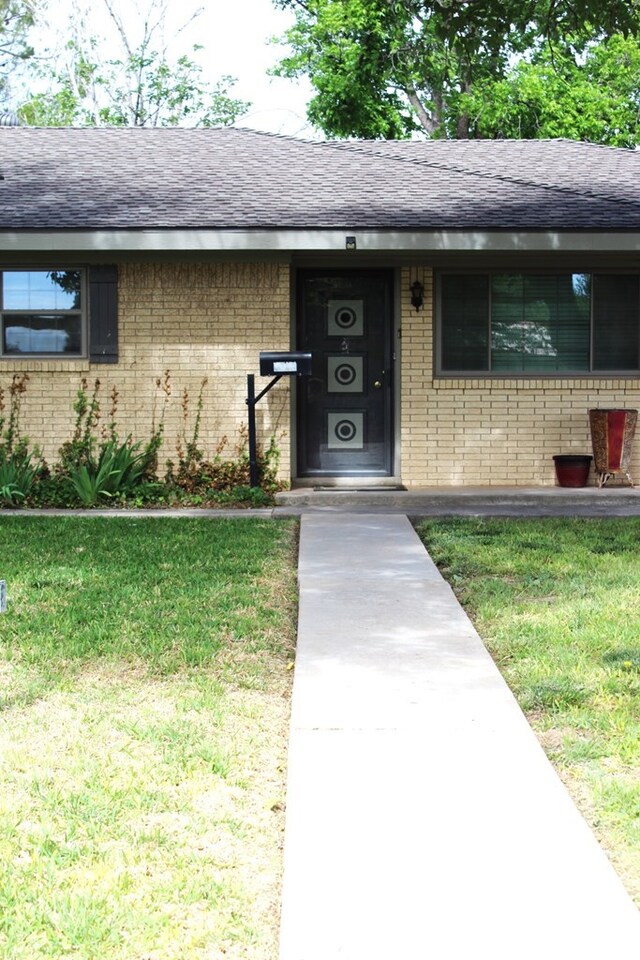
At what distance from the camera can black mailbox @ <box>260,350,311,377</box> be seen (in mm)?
11773

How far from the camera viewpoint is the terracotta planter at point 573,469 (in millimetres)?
12641

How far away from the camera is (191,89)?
125 ft

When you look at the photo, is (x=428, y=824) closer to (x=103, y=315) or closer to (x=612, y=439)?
(x=612, y=439)

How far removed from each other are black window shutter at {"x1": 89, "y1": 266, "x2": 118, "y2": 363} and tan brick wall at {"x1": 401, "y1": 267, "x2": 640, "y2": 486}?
3181 millimetres

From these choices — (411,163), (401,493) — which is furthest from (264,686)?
(411,163)

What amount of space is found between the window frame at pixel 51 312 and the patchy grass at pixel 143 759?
510 centimetres

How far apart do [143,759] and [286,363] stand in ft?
25.8

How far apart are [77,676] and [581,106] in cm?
2624

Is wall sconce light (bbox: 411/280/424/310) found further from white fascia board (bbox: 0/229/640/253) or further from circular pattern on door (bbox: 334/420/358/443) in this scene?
circular pattern on door (bbox: 334/420/358/443)

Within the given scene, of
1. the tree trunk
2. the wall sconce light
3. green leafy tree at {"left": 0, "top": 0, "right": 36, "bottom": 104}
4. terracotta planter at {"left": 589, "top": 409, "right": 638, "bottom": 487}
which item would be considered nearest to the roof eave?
the wall sconce light

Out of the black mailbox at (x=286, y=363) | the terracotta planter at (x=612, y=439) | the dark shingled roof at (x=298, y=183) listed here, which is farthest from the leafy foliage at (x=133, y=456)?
the terracotta planter at (x=612, y=439)

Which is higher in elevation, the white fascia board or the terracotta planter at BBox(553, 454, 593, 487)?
the white fascia board

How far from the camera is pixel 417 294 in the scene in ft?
42.2

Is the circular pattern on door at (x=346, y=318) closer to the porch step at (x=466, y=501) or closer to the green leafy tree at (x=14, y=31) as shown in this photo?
the porch step at (x=466, y=501)
